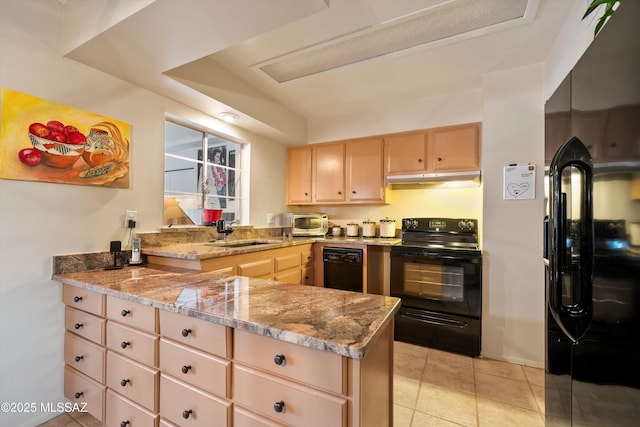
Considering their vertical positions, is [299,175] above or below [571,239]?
above

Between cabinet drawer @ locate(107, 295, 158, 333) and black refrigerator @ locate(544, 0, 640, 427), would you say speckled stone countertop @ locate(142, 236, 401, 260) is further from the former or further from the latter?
black refrigerator @ locate(544, 0, 640, 427)

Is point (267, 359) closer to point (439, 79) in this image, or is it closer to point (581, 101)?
point (581, 101)

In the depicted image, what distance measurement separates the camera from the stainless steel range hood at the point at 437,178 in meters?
2.82

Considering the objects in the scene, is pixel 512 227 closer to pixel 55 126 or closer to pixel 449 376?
pixel 449 376

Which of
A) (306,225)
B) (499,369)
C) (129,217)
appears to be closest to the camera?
(129,217)

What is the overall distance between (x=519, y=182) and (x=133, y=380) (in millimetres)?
3027

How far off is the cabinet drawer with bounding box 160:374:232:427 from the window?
1647 mm

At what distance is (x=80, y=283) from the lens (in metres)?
1.53

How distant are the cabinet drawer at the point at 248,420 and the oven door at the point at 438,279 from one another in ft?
6.93

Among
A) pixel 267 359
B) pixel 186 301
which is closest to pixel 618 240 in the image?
pixel 267 359

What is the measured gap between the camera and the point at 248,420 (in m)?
0.95

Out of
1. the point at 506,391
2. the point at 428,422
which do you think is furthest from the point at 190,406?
the point at 506,391

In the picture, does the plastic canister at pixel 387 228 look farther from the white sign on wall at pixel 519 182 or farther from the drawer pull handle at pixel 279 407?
the drawer pull handle at pixel 279 407

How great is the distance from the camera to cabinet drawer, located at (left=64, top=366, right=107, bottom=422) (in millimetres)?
1488
